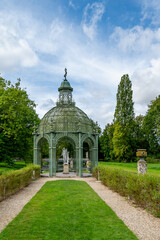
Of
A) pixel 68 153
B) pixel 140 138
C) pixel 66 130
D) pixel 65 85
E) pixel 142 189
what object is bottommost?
pixel 142 189

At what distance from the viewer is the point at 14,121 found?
74.9ft

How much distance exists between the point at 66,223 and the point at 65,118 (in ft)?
48.3

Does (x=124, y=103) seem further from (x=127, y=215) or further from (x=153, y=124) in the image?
(x=127, y=215)

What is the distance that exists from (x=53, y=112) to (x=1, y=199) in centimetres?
1253

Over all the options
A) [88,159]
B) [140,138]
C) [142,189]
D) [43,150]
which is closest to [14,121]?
[43,150]

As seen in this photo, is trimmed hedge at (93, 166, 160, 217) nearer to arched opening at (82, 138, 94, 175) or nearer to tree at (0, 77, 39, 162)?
arched opening at (82, 138, 94, 175)

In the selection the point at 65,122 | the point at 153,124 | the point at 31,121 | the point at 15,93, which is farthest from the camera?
the point at 153,124

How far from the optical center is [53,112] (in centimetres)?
2153

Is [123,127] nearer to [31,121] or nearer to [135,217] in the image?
[31,121]

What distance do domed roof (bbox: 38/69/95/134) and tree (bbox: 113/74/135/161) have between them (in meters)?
21.3

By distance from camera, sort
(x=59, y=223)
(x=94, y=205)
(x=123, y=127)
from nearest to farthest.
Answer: (x=59, y=223) < (x=94, y=205) < (x=123, y=127)

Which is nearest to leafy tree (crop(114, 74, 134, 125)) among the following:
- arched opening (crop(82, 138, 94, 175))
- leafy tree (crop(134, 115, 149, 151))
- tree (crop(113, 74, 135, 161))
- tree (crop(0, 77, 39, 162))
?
tree (crop(113, 74, 135, 161))

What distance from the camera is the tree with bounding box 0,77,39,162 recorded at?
72.2 ft

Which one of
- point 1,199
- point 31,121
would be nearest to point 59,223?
point 1,199
